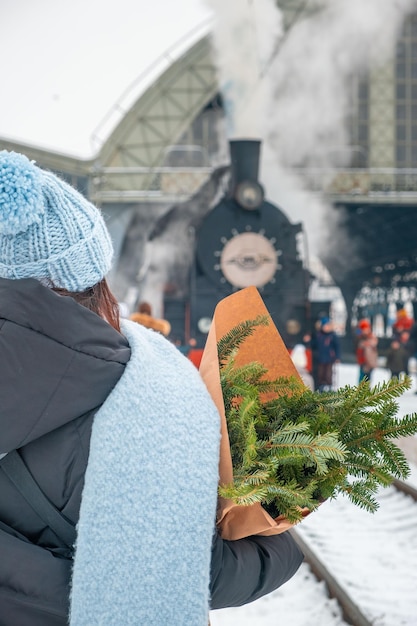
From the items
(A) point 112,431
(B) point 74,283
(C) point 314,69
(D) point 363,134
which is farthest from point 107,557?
(D) point 363,134

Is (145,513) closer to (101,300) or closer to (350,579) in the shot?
(101,300)

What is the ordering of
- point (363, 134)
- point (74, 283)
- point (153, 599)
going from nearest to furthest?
1. point (153, 599)
2. point (74, 283)
3. point (363, 134)

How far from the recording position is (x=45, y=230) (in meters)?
1.43

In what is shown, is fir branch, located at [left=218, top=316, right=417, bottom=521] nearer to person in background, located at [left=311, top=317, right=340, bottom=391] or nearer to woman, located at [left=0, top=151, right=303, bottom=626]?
woman, located at [left=0, top=151, right=303, bottom=626]

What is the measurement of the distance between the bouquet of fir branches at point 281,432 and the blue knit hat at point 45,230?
0.30 metres

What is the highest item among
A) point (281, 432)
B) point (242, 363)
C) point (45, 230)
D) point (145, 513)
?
point (45, 230)

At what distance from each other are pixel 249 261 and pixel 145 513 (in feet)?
35.1

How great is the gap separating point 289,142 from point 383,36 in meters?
7.21

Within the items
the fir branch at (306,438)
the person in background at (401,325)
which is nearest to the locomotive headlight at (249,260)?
the person in background at (401,325)

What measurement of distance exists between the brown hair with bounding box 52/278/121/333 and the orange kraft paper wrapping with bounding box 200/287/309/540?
19 cm

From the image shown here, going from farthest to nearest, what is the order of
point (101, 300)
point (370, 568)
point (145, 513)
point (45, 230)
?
point (370, 568), point (101, 300), point (45, 230), point (145, 513)

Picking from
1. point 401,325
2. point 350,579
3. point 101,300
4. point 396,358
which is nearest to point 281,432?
point 101,300

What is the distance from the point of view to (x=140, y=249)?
790 inches

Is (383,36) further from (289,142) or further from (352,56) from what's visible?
(289,142)
